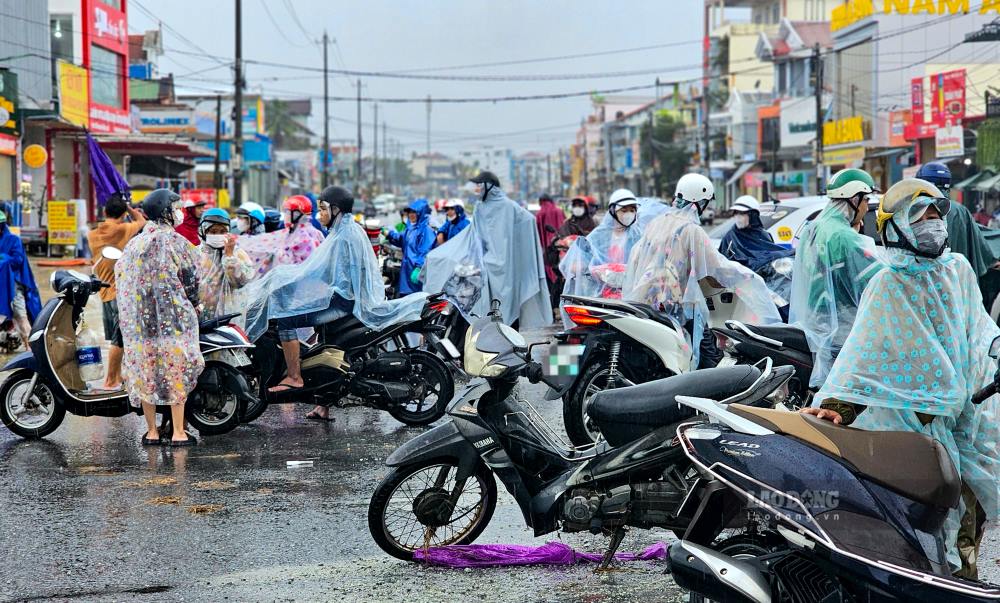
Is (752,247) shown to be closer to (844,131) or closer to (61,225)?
(61,225)

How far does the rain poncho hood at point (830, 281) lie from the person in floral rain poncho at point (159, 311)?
3.86m

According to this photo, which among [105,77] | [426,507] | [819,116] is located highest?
[105,77]

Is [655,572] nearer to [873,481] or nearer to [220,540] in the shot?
[873,481]

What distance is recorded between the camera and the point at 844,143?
44.2 metres

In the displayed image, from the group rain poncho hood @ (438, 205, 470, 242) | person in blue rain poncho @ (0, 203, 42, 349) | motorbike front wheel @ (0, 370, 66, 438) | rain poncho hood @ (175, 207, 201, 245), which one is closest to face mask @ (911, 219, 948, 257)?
motorbike front wheel @ (0, 370, 66, 438)

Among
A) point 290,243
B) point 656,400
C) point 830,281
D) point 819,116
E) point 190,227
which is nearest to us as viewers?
Answer: point 656,400

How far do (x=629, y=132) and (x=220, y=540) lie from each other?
109 m

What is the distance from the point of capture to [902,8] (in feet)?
134

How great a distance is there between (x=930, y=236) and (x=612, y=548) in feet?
6.08

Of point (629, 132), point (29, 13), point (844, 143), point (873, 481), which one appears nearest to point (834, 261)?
point (873, 481)

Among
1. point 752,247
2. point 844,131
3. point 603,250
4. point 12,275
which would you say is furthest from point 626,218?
point 844,131

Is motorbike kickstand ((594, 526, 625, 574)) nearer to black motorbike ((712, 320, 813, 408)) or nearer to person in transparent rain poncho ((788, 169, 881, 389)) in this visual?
person in transparent rain poncho ((788, 169, 881, 389))

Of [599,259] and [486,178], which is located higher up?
[486,178]

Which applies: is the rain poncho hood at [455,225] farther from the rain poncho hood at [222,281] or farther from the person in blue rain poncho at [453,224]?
the rain poncho hood at [222,281]
